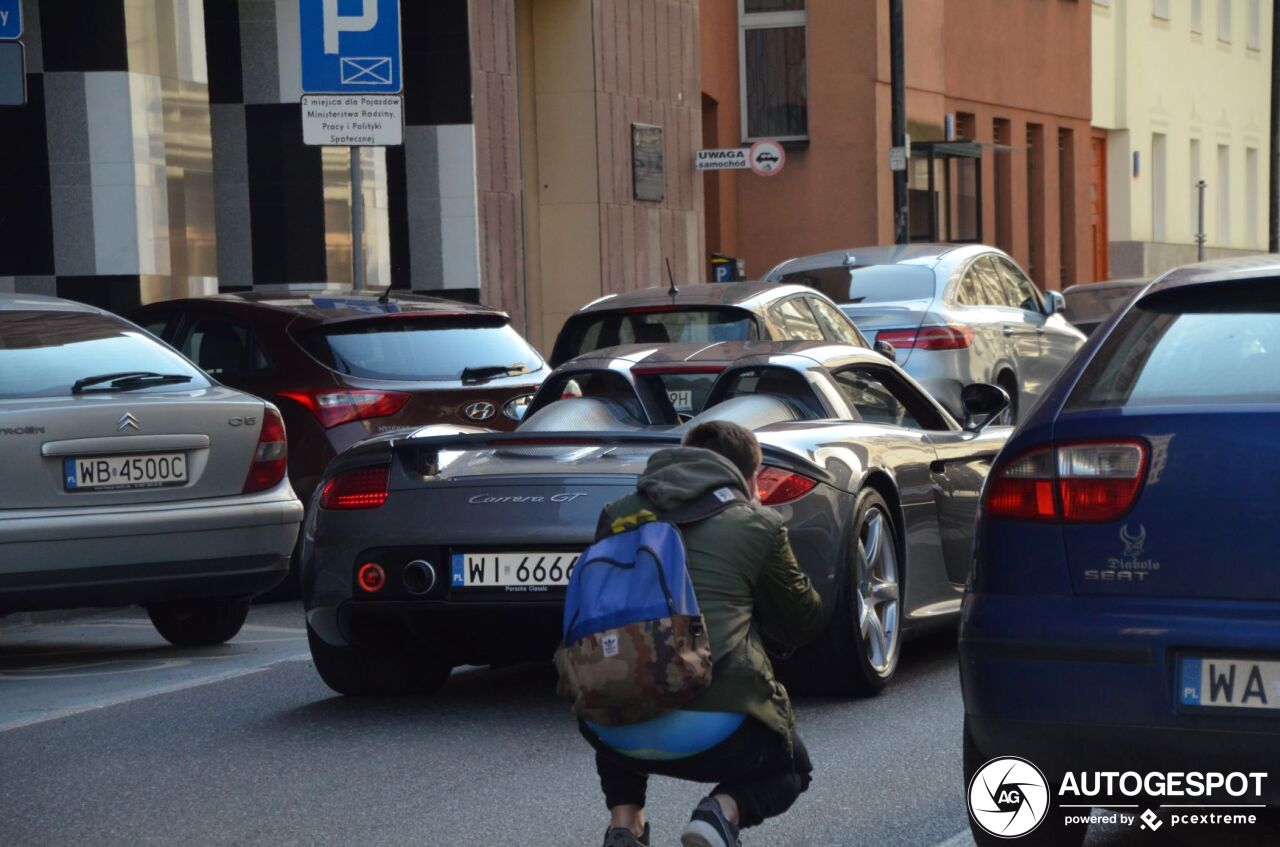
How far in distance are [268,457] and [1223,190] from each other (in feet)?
158

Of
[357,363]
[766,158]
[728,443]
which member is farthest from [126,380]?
[766,158]

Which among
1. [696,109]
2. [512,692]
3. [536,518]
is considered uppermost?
[696,109]

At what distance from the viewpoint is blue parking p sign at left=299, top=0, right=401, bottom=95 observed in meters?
13.1

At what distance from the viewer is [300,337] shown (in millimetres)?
11312

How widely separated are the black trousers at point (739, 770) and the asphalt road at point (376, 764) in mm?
1062

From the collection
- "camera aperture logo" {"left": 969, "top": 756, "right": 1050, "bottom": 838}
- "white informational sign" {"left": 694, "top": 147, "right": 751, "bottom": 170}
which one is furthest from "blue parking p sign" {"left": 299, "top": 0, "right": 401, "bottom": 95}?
"white informational sign" {"left": 694, "top": 147, "right": 751, "bottom": 170}

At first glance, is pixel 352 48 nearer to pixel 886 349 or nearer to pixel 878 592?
pixel 886 349

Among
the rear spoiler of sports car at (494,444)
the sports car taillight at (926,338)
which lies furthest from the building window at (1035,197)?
the rear spoiler of sports car at (494,444)

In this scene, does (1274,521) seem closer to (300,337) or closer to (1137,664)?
(1137,664)

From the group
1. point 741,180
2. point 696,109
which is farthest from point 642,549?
point 741,180

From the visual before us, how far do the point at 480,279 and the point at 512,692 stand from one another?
14.9m

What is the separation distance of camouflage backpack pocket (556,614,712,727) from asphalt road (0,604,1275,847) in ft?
4.52

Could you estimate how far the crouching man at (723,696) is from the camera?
4535 mm

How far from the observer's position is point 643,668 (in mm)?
4410
